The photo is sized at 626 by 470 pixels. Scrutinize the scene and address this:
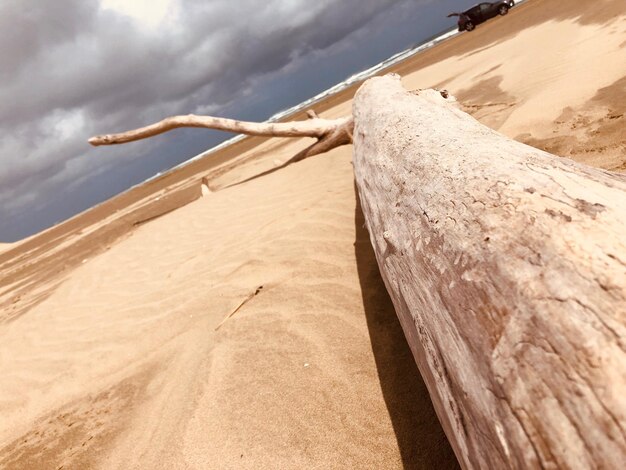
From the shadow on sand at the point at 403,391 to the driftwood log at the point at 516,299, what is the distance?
0.31 metres

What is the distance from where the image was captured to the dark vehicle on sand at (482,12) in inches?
773

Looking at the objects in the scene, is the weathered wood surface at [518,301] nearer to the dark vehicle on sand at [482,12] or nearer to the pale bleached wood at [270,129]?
the pale bleached wood at [270,129]

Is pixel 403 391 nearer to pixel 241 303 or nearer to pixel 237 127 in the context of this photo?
pixel 241 303

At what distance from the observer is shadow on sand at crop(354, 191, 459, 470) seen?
55.7 inches

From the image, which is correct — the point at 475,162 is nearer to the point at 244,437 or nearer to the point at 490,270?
the point at 490,270

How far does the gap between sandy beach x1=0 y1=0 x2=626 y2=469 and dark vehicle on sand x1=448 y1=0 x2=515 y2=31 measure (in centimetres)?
1727

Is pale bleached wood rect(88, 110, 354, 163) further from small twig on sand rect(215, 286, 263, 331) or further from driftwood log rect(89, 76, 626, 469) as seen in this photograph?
driftwood log rect(89, 76, 626, 469)

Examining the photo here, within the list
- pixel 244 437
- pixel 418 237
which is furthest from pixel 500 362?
pixel 244 437

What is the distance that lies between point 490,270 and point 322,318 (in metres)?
1.52

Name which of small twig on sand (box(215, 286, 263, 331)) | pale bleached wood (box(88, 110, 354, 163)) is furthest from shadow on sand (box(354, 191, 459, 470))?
pale bleached wood (box(88, 110, 354, 163))

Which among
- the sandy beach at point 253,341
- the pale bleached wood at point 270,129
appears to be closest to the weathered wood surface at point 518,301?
the sandy beach at point 253,341

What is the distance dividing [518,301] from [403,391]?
1008mm

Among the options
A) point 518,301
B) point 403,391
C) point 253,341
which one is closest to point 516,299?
point 518,301

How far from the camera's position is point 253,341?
238 centimetres
